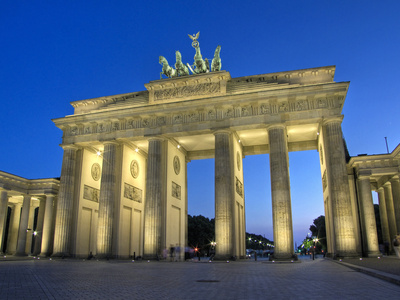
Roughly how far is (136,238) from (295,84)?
23.0 meters

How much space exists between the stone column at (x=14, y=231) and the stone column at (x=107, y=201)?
2294 centimetres

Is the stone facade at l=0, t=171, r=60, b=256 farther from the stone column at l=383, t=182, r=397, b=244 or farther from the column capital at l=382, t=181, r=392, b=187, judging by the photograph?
the column capital at l=382, t=181, r=392, b=187

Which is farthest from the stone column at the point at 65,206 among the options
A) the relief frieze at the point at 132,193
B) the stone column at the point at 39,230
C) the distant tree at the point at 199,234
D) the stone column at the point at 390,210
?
the distant tree at the point at 199,234

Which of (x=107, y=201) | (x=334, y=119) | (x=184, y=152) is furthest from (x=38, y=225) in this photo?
(x=334, y=119)

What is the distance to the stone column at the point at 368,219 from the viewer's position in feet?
99.0

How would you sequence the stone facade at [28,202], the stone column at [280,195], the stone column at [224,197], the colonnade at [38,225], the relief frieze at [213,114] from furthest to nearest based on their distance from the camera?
the stone facade at [28,202], the colonnade at [38,225], the relief frieze at [213,114], the stone column at [224,197], the stone column at [280,195]

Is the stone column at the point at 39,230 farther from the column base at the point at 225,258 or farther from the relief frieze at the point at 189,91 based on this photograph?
the column base at the point at 225,258

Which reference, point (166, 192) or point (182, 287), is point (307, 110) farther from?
point (182, 287)

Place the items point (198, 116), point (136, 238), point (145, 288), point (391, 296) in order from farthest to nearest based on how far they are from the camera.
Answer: point (136, 238)
point (198, 116)
point (145, 288)
point (391, 296)

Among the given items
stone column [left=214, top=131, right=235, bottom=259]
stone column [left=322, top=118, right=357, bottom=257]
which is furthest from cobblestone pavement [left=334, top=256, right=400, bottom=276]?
stone column [left=214, top=131, right=235, bottom=259]

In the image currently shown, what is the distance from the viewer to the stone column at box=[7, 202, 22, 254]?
49.4 m

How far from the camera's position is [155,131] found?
3472 centimetres

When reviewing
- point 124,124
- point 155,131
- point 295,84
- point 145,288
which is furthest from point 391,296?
point 124,124

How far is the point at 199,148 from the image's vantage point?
136 ft
